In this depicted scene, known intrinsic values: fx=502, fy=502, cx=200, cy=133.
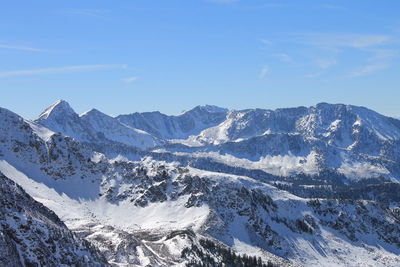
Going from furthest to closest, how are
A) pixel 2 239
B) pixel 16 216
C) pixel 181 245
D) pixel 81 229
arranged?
pixel 81 229 → pixel 181 245 → pixel 16 216 → pixel 2 239

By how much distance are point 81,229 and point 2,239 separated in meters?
104

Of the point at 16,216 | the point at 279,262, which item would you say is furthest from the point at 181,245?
the point at 16,216

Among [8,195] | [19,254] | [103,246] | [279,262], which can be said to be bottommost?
[279,262]

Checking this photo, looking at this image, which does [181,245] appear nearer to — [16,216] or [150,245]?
[150,245]

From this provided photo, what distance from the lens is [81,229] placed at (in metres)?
190

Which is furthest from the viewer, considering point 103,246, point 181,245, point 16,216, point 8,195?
point 181,245

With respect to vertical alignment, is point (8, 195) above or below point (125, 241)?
above

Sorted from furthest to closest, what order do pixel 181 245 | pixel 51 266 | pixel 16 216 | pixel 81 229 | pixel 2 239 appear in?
pixel 81 229, pixel 181 245, pixel 16 216, pixel 51 266, pixel 2 239

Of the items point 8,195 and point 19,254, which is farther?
point 8,195

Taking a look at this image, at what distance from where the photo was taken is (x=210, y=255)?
17850 cm

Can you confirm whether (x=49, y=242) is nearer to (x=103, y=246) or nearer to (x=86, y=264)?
(x=86, y=264)

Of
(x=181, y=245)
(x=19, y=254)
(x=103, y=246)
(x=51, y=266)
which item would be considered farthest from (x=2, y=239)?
(x=181, y=245)

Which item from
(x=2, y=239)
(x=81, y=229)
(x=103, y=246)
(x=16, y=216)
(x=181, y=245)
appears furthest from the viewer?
(x=81, y=229)

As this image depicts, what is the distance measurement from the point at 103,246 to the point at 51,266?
69040 millimetres
